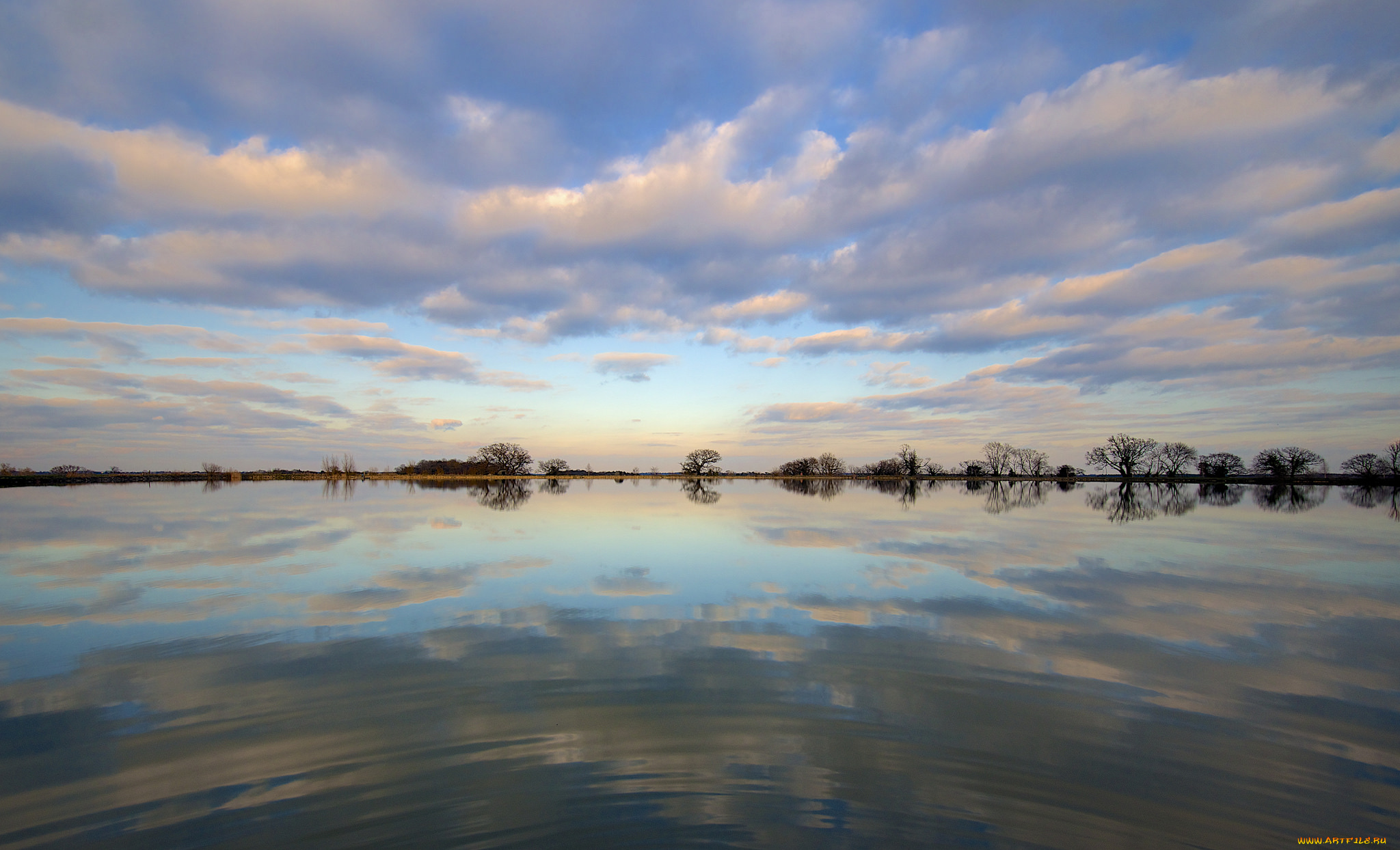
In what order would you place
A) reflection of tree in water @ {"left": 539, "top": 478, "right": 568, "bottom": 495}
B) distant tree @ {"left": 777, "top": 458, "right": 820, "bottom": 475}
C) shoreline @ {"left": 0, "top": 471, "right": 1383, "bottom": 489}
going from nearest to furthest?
reflection of tree in water @ {"left": 539, "top": 478, "right": 568, "bottom": 495}, shoreline @ {"left": 0, "top": 471, "right": 1383, "bottom": 489}, distant tree @ {"left": 777, "top": 458, "right": 820, "bottom": 475}

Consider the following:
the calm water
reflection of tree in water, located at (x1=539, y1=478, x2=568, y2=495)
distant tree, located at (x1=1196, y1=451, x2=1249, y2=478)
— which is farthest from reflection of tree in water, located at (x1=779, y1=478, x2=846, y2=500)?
distant tree, located at (x1=1196, y1=451, x2=1249, y2=478)

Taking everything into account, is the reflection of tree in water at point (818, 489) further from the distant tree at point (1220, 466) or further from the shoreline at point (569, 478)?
the distant tree at point (1220, 466)

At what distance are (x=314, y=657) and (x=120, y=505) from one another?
30.6 metres

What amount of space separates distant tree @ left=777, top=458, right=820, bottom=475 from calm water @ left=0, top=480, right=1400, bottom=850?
313 feet

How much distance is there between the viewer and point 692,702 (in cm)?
511

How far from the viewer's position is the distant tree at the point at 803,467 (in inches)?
4218

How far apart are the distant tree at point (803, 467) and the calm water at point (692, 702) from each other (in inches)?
3756

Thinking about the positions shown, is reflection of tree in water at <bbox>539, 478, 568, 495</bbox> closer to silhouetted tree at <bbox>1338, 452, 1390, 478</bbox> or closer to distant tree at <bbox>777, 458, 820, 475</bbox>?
distant tree at <bbox>777, 458, 820, 475</bbox>

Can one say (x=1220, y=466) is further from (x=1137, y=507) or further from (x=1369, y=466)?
(x=1137, y=507)

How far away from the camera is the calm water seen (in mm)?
3531

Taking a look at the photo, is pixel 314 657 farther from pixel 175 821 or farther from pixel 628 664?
pixel 628 664

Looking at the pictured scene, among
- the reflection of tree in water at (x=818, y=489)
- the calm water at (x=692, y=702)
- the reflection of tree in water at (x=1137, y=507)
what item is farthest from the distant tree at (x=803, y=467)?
the calm water at (x=692, y=702)

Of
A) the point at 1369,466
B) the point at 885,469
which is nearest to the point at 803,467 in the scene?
the point at 885,469

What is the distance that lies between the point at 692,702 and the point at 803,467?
103992mm
